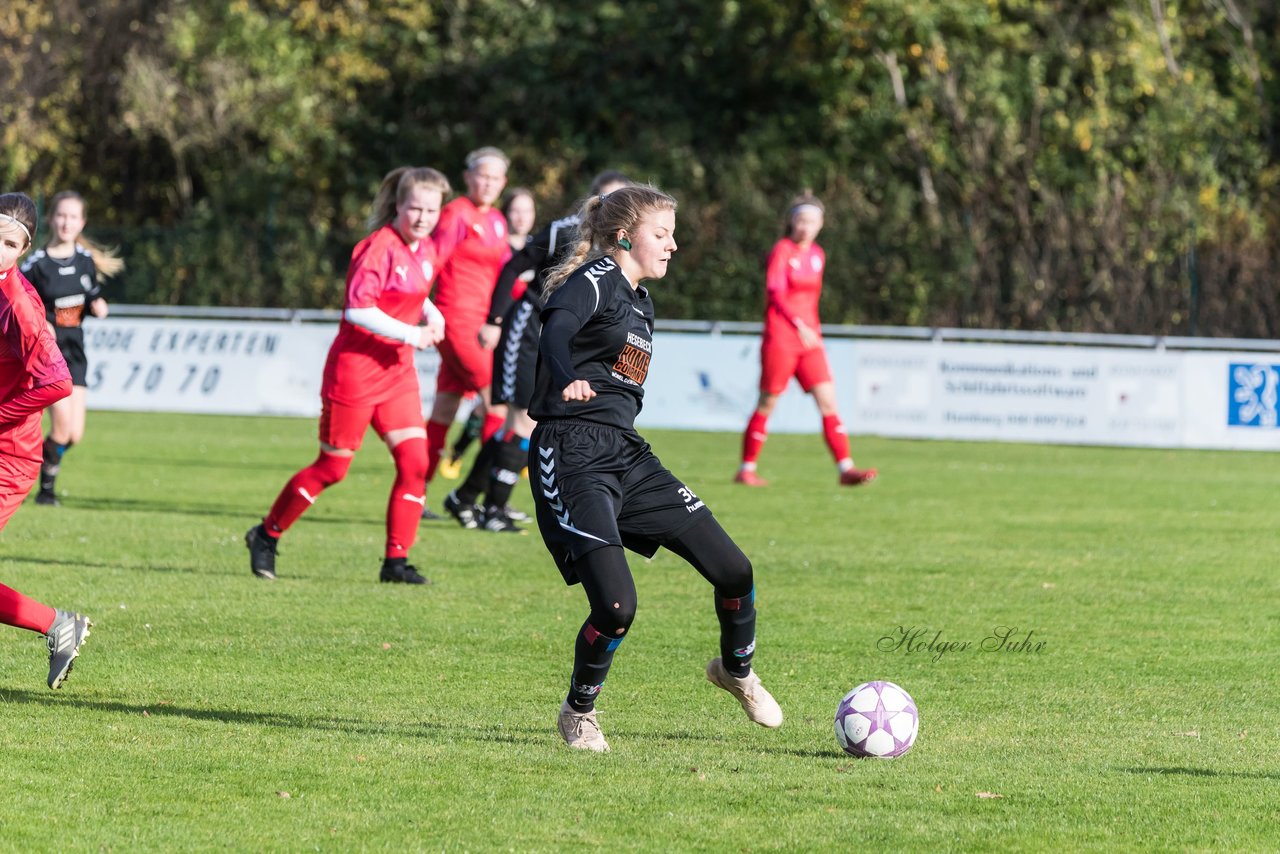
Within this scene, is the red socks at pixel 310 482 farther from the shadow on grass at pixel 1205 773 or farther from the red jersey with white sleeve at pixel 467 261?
the shadow on grass at pixel 1205 773

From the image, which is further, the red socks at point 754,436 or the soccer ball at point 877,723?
the red socks at point 754,436

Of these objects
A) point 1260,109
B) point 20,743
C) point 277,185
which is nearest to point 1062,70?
point 1260,109

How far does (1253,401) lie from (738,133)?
14.5 m

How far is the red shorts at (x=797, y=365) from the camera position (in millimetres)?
14477

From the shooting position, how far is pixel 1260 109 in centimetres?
2906

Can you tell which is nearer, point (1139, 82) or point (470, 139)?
point (1139, 82)

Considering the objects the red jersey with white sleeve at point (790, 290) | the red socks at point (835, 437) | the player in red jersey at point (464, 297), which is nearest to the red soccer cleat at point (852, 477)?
the red socks at point (835, 437)

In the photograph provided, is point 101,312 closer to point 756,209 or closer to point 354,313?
point 354,313

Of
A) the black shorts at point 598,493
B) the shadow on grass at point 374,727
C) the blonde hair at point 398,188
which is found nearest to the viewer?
the black shorts at point 598,493

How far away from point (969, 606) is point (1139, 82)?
21470 mm

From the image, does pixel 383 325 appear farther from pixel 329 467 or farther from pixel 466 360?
pixel 466 360

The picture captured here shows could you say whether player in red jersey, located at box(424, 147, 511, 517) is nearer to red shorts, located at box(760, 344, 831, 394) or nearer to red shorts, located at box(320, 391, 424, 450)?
red shorts, located at box(760, 344, 831, 394)

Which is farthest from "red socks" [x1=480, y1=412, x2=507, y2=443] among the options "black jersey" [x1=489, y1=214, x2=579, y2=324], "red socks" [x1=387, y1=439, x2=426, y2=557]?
"red socks" [x1=387, y1=439, x2=426, y2=557]

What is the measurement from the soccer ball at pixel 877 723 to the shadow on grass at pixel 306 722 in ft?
3.26
